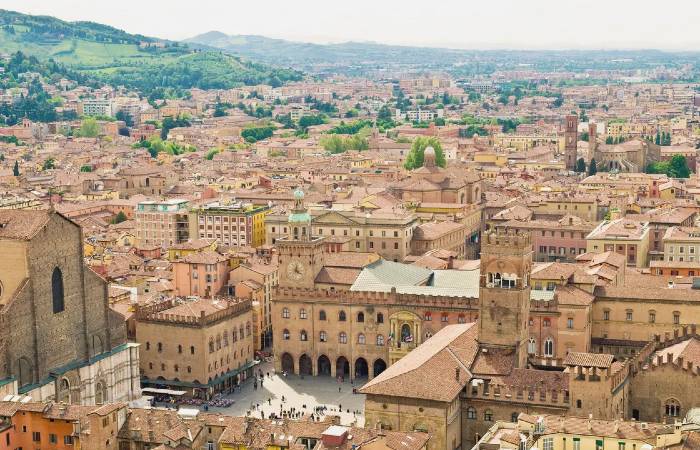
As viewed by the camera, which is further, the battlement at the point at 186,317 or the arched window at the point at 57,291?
the battlement at the point at 186,317

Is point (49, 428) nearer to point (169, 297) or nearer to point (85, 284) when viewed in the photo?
point (85, 284)

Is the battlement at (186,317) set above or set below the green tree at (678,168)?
above

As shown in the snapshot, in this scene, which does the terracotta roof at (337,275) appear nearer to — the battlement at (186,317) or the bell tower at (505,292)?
the battlement at (186,317)

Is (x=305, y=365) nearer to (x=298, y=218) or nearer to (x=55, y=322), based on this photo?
(x=298, y=218)

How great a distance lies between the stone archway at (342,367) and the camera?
82375 millimetres

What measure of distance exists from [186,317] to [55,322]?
10253mm

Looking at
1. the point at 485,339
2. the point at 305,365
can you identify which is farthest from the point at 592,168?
the point at 485,339

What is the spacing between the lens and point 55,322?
69.9 m

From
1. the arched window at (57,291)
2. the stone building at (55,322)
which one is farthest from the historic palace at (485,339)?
the arched window at (57,291)

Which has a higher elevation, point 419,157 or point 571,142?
point 571,142

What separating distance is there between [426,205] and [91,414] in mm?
71954

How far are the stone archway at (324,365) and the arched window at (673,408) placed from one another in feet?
89.9

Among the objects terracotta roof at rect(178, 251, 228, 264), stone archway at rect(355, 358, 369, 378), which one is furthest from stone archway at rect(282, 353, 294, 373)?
terracotta roof at rect(178, 251, 228, 264)

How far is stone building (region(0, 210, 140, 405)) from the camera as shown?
66.7 meters
